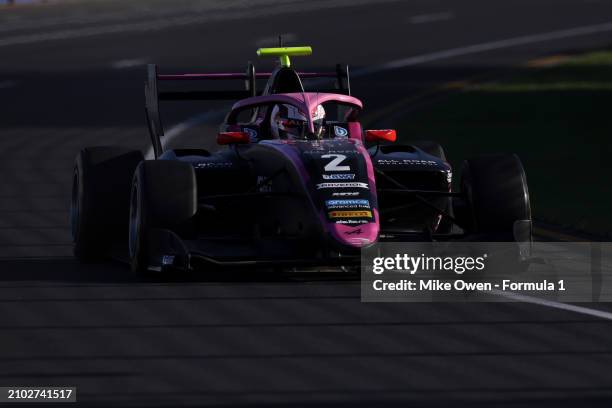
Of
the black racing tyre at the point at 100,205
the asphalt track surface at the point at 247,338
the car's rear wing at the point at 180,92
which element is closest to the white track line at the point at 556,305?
the asphalt track surface at the point at 247,338

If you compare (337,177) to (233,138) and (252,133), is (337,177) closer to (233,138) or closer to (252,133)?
(233,138)

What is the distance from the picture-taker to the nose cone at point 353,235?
11.9 metres

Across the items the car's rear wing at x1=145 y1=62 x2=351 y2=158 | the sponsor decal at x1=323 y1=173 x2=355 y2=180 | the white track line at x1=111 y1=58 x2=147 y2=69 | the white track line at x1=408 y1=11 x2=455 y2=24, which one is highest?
the white track line at x1=408 y1=11 x2=455 y2=24

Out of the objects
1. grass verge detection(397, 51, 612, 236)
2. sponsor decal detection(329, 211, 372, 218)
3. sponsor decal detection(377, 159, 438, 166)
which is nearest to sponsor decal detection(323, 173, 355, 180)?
sponsor decal detection(329, 211, 372, 218)

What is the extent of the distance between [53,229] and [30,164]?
17.2 feet

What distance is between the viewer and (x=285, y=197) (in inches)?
502

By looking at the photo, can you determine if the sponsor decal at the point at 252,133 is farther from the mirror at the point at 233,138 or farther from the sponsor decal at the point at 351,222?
the sponsor decal at the point at 351,222

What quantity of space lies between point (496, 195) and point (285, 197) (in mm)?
1662

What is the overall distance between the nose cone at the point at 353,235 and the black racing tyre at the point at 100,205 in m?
2.44

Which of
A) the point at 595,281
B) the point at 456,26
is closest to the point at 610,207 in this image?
the point at 595,281

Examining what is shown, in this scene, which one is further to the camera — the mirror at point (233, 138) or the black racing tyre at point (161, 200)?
the mirror at point (233, 138)

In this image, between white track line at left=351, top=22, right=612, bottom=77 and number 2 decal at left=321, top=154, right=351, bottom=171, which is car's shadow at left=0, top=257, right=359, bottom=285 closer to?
number 2 decal at left=321, top=154, right=351, bottom=171

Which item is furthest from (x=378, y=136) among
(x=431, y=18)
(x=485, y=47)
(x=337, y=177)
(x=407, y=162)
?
(x=431, y=18)

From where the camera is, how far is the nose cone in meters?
11.9
